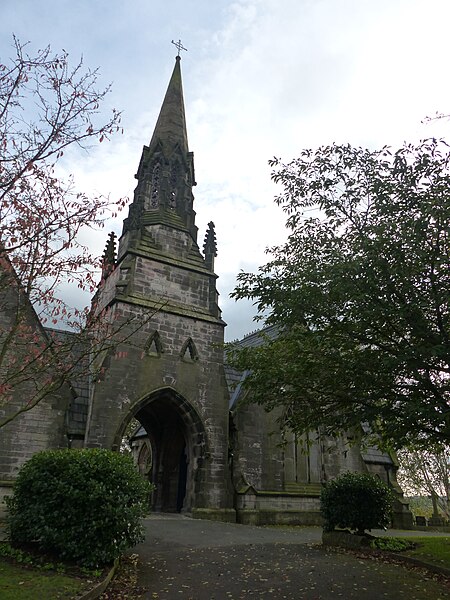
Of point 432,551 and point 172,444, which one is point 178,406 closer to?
point 172,444

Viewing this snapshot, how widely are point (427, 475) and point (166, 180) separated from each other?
29.1 meters

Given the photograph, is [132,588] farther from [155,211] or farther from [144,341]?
[155,211]

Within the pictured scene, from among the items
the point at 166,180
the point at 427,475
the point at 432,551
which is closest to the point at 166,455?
the point at 166,180

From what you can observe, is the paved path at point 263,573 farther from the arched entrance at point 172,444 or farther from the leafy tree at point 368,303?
the arched entrance at point 172,444

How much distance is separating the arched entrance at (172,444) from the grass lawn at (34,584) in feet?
34.6

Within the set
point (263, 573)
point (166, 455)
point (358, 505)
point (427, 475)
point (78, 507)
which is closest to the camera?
point (78, 507)

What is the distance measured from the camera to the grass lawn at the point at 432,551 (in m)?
9.27

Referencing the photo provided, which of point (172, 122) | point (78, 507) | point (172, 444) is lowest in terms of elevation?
point (78, 507)

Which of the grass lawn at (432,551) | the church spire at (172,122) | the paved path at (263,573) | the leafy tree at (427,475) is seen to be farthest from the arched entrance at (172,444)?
the leafy tree at (427,475)

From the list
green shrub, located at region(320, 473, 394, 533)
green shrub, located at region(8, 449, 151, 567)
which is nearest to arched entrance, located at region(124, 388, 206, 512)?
green shrub, located at region(320, 473, 394, 533)

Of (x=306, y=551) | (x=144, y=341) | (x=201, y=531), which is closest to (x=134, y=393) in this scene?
(x=144, y=341)

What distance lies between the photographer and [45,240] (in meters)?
6.70

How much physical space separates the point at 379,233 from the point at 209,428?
1150 cm

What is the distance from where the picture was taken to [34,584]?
6238 mm
